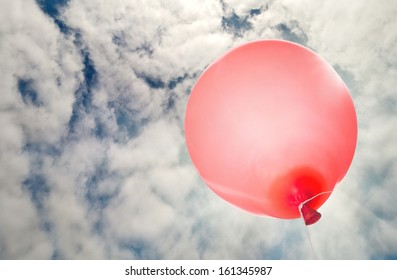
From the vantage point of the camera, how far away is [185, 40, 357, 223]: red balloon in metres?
2.02

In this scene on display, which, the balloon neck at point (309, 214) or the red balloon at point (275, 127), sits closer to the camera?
the balloon neck at point (309, 214)

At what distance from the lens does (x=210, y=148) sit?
7.23 feet

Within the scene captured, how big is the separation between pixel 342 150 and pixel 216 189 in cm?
93

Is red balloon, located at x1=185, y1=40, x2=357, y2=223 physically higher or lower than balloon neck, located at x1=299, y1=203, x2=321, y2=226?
higher

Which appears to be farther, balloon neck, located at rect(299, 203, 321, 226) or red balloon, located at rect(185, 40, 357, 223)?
red balloon, located at rect(185, 40, 357, 223)

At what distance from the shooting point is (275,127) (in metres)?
2.03

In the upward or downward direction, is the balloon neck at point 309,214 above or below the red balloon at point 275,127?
below

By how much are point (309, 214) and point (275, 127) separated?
583 millimetres

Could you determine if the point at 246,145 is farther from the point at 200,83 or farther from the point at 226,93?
the point at 200,83

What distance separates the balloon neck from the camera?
1.91m

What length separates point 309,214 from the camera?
6.38 feet

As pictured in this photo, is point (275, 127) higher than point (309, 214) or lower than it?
higher

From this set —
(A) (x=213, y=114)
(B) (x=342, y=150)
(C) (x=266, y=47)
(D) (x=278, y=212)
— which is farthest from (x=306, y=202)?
(C) (x=266, y=47)

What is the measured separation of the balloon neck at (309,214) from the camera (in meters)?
1.91
